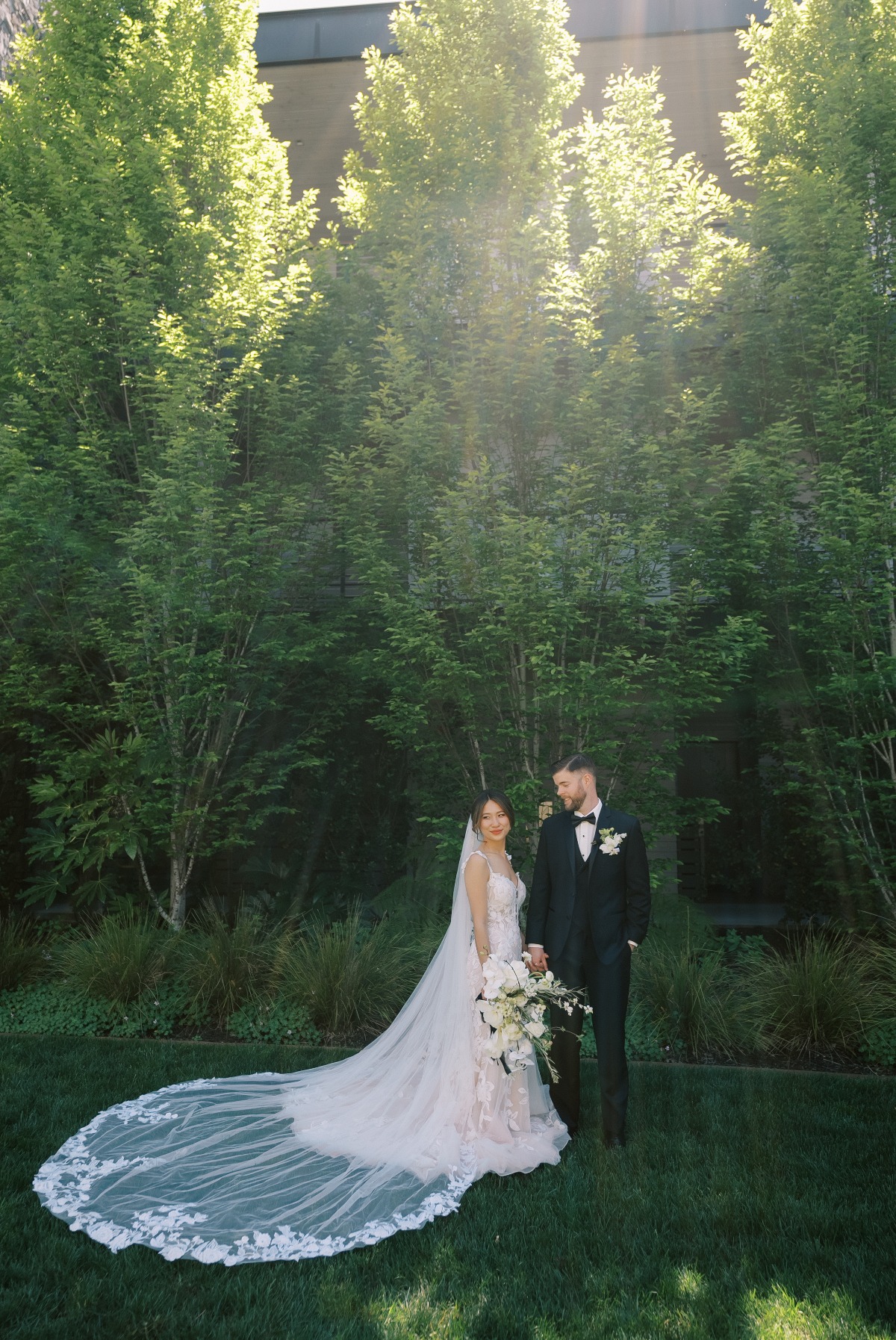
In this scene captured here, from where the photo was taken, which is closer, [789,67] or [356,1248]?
[356,1248]

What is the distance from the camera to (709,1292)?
379cm

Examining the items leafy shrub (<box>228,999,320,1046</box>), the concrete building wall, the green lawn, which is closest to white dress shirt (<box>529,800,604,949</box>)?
the green lawn

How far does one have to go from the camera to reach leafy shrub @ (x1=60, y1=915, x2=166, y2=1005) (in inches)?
326

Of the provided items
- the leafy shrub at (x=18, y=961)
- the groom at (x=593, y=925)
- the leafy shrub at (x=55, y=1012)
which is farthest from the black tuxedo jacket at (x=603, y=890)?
the leafy shrub at (x=18, y=961)

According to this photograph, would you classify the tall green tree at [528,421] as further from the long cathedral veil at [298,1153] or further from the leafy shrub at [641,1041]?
the long cathedral veil at [298,1153]

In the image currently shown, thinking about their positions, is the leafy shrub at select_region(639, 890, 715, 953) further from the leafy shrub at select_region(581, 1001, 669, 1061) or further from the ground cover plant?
the leafy shrub at select_region(581, 1001, 669, 1061)

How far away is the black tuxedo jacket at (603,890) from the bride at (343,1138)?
1.02ft

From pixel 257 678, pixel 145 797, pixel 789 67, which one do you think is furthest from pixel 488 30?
pixel 145 797

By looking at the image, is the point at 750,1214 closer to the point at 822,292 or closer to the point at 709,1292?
the point at 709,1292

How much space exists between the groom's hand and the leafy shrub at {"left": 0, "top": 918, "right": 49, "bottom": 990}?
5535 mm

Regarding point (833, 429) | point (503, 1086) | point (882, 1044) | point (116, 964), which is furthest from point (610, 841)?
point (833, 429)

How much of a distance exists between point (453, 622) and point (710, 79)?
13.4 meters

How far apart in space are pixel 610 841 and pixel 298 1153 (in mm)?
2334

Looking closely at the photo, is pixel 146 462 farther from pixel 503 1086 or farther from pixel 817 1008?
pixel 817 1008
